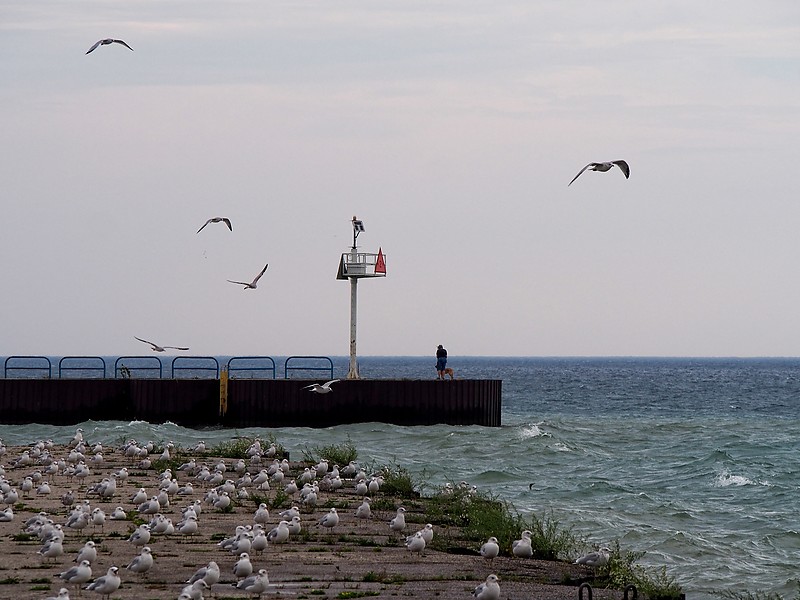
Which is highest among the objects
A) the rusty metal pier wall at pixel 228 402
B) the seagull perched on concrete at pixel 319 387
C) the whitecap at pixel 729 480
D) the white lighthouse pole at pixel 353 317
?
the white lighthouse pole at pixel 353 317

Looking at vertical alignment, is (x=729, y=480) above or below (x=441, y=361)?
below

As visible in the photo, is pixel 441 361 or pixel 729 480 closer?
pixel 729 480

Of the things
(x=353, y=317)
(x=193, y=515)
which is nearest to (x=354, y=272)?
(x=353, y=317)

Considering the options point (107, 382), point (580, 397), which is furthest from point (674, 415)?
point (107, 382)

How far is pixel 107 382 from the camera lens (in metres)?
42.9

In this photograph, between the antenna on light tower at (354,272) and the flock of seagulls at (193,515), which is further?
the antenna on light tower at (354,272)

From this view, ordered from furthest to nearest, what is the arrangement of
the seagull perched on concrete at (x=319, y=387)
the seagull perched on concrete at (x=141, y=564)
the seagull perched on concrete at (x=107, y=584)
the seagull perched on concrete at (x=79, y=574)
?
the seagull perched on concrete at (x=319, y=387) < the seagull perched on concrete at (x=141, y=564) < the seagull perched on concrete at (x=79, y=574) < the seagull perched on concrete at (x=107, y=584)

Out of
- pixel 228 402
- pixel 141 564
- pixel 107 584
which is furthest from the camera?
pixel 228 402

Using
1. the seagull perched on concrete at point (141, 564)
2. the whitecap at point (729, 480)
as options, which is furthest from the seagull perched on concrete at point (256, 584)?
the whitecap at point (729, 480)

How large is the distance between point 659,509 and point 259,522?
10.3 metres

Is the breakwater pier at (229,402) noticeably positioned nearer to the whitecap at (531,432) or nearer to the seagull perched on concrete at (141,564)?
the whitecap at (531,432)

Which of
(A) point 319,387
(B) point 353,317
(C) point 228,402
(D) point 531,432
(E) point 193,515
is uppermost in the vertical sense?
(B) point 353,317

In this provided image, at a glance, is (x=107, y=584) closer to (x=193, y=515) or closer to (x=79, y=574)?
(x=79, y=574)

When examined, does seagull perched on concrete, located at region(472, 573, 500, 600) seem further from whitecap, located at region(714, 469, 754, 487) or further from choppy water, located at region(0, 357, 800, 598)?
whitecap, located at region(714, 469, 754, 487)
